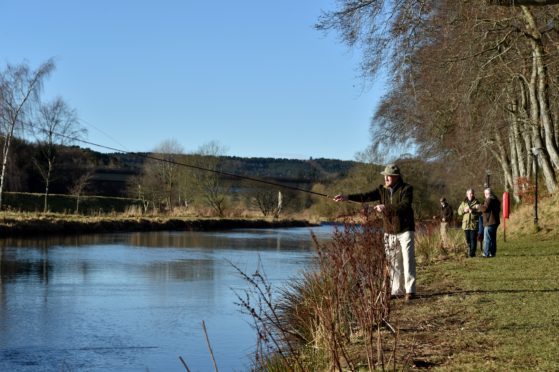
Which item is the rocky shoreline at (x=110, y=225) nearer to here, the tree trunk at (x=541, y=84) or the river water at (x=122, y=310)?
the river water at (x=122, y=310)

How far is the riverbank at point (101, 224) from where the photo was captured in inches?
1271

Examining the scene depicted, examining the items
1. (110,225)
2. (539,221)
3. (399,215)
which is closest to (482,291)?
(399,215)

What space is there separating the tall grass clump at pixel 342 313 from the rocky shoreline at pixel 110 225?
76.8 ft

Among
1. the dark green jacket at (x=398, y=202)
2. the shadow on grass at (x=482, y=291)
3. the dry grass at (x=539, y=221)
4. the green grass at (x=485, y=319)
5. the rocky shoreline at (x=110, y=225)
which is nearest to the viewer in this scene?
the green grass at (x=485, y=319)

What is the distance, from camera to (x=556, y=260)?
14.1 m

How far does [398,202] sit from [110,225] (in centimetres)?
3113

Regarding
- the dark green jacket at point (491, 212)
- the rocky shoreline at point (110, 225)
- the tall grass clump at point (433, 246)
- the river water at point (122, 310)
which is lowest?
the river water at point (122, 310)

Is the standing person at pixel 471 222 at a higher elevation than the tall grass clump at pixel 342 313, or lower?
higher

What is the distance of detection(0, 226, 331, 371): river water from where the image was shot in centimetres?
925

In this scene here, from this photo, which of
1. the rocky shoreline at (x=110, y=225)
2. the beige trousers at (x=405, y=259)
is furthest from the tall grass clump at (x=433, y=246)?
the rocky shoreline at (x=110, y=225)

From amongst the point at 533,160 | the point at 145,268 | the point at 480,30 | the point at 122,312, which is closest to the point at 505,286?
the point at 122,312

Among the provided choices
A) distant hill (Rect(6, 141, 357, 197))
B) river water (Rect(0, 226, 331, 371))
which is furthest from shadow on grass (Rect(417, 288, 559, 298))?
distant hill (Rect(6, 141, 357, 197))

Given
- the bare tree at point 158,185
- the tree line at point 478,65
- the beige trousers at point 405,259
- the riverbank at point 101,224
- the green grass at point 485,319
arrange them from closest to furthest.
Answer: the green grass at point 485,319
the beige trousers at point 405,259
the tree line at point 478,65
the riverbank at point 101,224
the bare tree at point 158,185

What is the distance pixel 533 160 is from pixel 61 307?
19711mm
